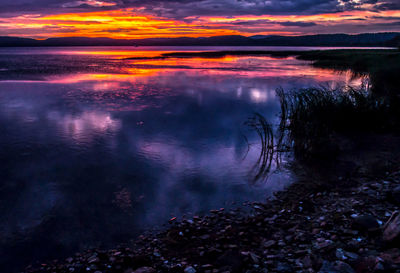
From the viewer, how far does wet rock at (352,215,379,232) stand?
19.4 feet

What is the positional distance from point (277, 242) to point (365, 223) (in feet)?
6.05

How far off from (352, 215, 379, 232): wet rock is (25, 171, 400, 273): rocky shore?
2cm

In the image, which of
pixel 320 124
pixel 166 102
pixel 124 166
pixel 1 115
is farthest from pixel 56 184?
pixel 166 102

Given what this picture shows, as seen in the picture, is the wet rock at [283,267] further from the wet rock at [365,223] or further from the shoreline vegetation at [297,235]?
the wet rock at [365,223]

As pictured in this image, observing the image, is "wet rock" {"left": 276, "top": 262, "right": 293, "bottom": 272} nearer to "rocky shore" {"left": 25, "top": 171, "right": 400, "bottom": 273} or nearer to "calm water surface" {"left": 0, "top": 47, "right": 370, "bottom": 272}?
"rocky shore" {"left": 25, "top": 171, "right": 400, "bottom": 273}

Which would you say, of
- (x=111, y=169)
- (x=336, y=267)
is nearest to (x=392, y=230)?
(x=336, y=267)

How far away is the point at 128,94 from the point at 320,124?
61.9ft

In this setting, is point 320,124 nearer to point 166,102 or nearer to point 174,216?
point 174,216

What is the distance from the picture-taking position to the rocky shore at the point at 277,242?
518 centimetres

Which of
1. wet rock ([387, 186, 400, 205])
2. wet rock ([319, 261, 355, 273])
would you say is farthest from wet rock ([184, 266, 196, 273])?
wet rock ([387, 186, 400, 205])

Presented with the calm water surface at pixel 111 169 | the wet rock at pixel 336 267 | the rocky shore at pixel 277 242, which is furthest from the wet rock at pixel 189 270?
the wet rock at pixel 336 267

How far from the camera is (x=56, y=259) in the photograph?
6.06 meters

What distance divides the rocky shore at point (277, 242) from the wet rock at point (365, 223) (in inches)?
0.7

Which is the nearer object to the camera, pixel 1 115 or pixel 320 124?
pixel 320 124
